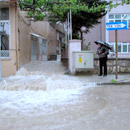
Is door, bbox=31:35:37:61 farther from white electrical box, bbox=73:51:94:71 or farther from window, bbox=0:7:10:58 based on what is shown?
white electrical box, bbox=73:51:94:71

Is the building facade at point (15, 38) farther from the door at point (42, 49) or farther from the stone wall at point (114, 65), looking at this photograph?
the stone wall at point (114, 65)

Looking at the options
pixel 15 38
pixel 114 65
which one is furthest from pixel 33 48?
pixel 114 65

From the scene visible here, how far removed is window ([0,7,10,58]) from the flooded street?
10.4ft

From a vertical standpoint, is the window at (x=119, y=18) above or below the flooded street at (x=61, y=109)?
above

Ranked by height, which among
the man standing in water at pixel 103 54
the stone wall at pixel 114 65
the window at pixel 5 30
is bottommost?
the stone wall at pixel 114 65

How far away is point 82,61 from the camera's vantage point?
9461mm

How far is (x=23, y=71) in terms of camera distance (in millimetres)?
10078

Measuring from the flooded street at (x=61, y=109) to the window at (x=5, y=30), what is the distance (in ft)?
10.4

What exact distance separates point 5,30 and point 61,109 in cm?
687

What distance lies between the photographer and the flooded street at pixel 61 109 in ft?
11.9

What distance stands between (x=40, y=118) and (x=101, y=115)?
1.29 m

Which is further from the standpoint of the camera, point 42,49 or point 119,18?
point 119,18

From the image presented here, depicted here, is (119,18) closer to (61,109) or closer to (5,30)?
(5,30)

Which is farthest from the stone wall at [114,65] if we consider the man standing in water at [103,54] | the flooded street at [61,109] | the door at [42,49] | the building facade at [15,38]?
the door at [42,49]
